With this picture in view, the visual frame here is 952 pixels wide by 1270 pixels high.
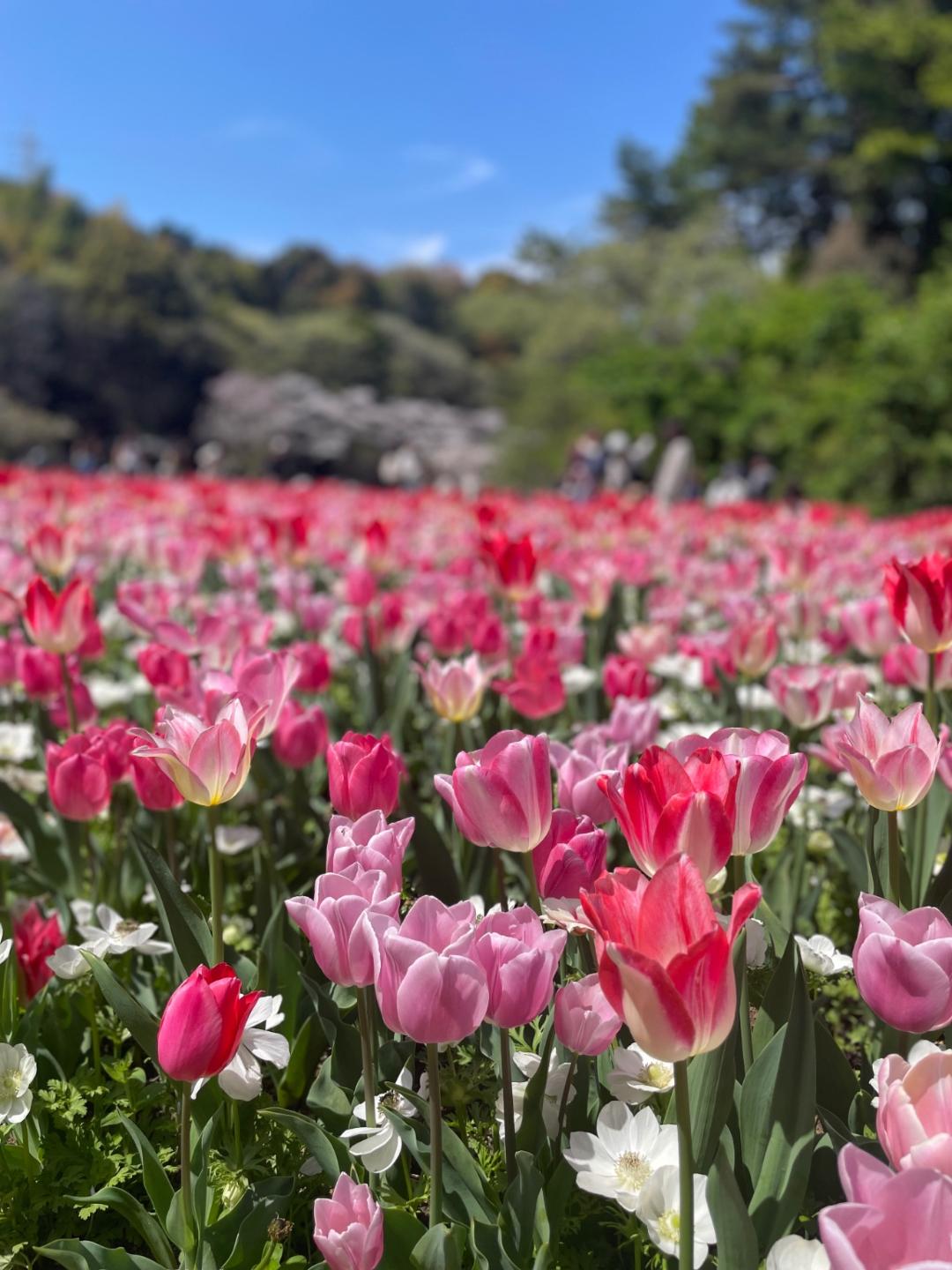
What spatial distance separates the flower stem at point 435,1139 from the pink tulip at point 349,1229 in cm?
6

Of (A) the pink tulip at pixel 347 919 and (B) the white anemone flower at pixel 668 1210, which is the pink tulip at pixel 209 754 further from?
(B) the white anemone flower at pixel 668 1210

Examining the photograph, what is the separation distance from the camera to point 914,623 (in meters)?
1.69

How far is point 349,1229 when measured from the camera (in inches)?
39.1

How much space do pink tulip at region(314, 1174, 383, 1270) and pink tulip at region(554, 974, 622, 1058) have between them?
23 cm

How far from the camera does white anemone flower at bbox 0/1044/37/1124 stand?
4.07 ft

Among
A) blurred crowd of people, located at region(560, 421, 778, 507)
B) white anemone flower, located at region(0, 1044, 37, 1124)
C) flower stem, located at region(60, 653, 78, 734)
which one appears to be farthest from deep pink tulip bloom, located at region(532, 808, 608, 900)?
blurred crowd of people, located at region(560, 421, 778, 507)

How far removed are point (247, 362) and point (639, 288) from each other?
14.5 metres

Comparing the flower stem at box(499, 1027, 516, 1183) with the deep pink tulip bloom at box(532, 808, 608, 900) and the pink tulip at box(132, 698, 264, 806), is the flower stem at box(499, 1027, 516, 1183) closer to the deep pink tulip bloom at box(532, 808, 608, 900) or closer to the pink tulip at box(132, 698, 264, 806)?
the deep pink tulip bloom at box(532, 808, 608, 900)

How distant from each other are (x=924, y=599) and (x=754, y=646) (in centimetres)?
81

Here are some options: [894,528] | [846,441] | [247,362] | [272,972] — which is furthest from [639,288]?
[272,972]

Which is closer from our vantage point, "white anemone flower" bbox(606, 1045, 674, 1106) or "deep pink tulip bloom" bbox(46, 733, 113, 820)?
"white anemone flower" bbox(606, 1045, 674, 1106)

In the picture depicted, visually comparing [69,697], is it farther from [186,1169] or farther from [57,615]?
[186,1169]

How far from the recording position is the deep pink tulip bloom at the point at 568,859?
1183 mm

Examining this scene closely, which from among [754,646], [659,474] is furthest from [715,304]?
[754,646]
